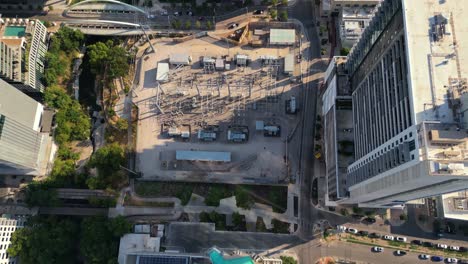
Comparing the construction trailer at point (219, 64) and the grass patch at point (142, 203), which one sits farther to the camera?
the construction trailer at point (219, 64)

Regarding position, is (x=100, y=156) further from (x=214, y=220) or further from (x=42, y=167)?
(x=214, y=220)

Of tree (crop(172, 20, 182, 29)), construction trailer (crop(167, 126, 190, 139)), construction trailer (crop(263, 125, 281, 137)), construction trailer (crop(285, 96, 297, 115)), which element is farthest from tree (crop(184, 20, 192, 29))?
construction trailer (crop(263, 125, 281, 137))

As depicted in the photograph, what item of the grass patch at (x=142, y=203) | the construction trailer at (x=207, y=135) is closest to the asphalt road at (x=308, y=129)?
the construction trailer at (x=207, y=135)

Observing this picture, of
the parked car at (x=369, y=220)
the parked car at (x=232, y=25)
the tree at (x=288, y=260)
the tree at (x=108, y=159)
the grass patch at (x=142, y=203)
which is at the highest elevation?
the parked car at (x=232, y=25)

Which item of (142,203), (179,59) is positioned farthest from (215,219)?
(179,59)

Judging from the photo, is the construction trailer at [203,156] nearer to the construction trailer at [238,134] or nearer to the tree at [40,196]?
the construction trailer at [238,134]
